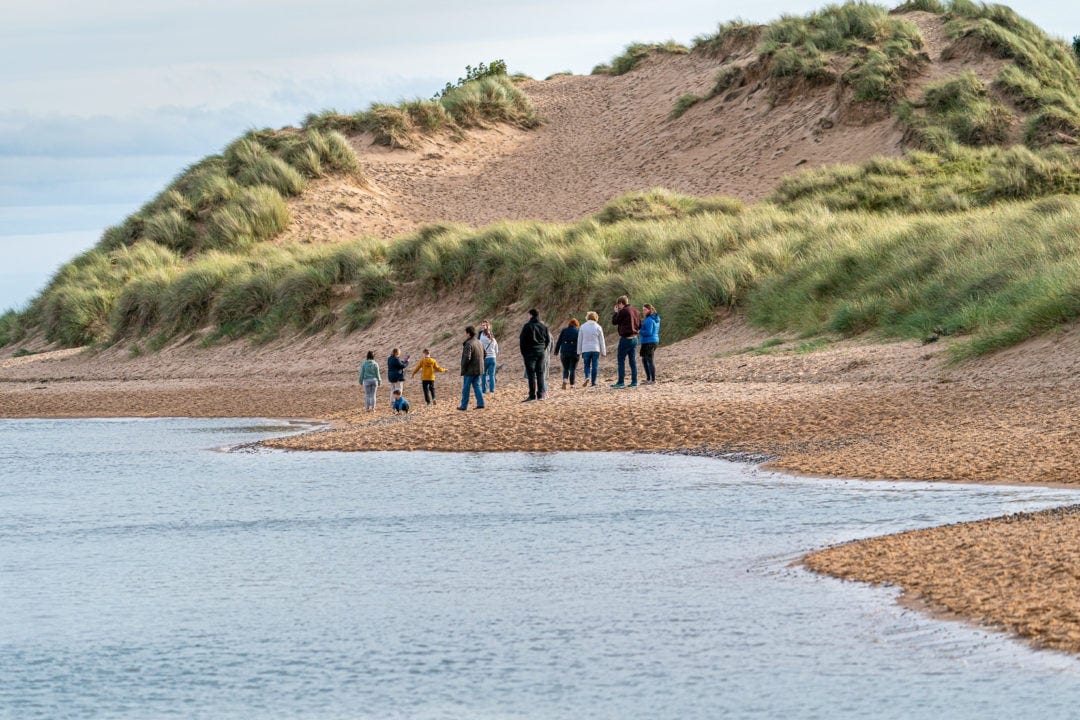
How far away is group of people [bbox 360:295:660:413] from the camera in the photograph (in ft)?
70.4

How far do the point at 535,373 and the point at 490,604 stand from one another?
491 inches

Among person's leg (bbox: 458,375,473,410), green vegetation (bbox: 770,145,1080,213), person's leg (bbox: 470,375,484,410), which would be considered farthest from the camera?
green vegetation (bbox: 770,145,1080,213)

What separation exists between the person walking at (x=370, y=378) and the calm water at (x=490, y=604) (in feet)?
23.3

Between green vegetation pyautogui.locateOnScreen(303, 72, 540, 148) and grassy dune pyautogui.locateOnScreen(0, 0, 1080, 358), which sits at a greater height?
green vegetation pyautogui.locateOnScreen(303, 72, 540, 148)

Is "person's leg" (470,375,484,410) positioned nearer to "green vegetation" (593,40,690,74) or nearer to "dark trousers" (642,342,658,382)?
"dark trousers" (642,342,658,382)

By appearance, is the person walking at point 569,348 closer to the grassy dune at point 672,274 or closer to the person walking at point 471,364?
the person walking at point 471,364

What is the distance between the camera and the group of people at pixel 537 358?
70.4 ft

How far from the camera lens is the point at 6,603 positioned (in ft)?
33.3

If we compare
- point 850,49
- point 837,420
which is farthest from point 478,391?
point 850,49

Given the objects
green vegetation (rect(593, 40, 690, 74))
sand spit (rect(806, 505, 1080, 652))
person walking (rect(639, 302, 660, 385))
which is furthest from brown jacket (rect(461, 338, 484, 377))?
green vegetation (rect(593, 40, 690, 74))

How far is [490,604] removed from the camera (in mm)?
9555

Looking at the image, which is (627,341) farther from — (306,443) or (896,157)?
(896,157)

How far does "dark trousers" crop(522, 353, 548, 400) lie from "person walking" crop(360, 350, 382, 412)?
8.32 ft

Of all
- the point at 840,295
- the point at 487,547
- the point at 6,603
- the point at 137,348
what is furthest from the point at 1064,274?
the point at 137,348
